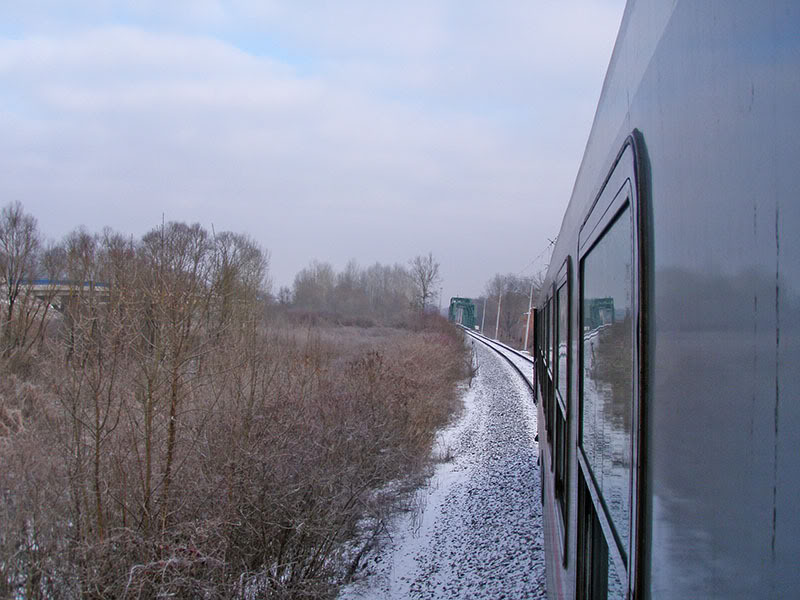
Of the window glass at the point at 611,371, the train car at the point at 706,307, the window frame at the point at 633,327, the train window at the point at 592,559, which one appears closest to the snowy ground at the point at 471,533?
the train window at the point at 592,559

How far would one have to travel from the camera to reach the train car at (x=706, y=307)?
25.0 inches

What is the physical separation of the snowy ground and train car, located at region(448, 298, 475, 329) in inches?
2376

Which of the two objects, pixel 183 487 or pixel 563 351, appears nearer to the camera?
pixel 563 351

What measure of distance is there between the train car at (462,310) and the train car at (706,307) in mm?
72105

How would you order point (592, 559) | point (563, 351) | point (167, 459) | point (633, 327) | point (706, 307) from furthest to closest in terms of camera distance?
point (167, 459) → point (563, 351) → point (592, 559) → point (633, 327) → point (706, 307)

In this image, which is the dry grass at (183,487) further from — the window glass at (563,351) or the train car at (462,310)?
the train car at (462,310)

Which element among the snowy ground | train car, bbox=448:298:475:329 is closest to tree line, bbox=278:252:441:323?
train car, bbox=448:298:475:329

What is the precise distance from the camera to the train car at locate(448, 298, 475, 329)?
7412cm

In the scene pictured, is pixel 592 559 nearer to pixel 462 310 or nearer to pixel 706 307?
pixel 706 307

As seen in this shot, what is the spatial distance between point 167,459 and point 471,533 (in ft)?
13.2

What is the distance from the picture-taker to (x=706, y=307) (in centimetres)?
87

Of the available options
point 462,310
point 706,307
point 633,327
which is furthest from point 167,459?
point 462,310

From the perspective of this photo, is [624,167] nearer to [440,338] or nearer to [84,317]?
[84,317]

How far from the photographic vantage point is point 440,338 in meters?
31.3
